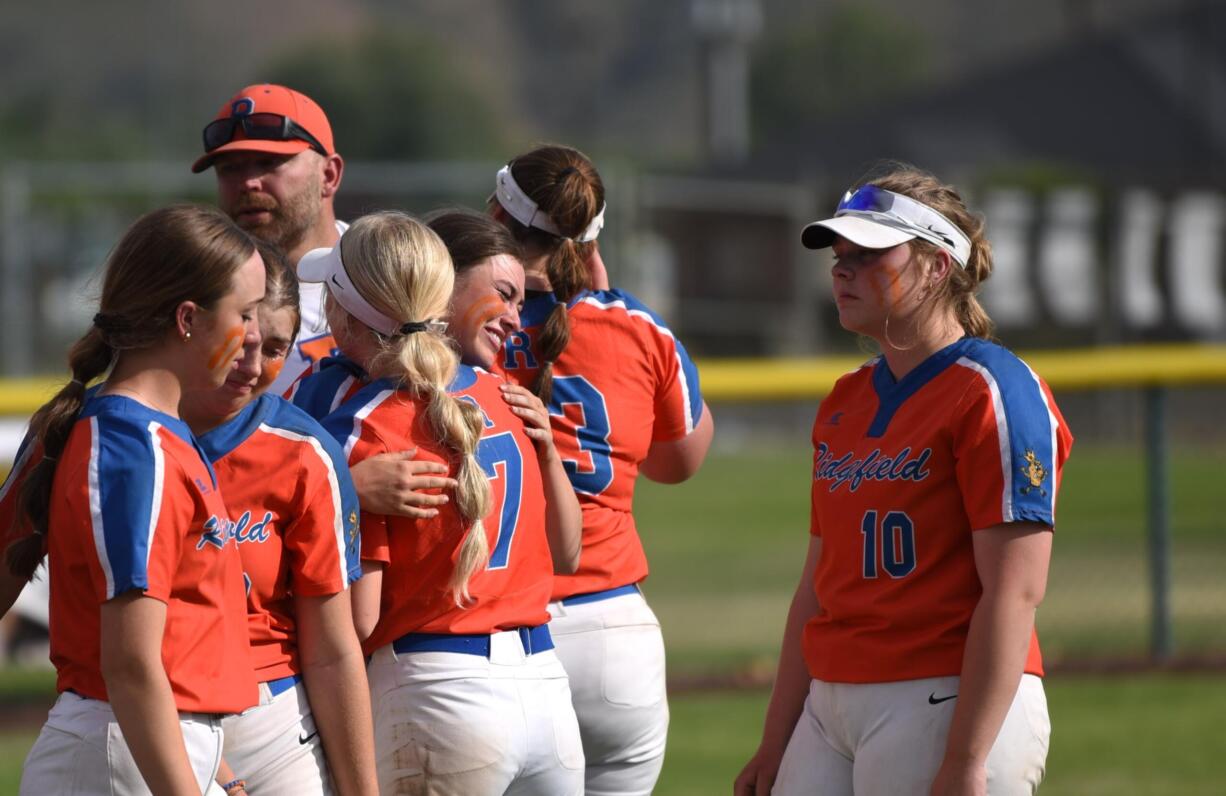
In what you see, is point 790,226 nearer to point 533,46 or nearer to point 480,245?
point 480,245

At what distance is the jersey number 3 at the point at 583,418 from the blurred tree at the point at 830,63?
186ft

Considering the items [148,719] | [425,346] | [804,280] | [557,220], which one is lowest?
[148,719]

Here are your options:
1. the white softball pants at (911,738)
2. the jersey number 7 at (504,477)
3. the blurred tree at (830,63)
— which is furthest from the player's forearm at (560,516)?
the blurred tree at (830,63)

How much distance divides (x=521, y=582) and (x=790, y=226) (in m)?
26.6

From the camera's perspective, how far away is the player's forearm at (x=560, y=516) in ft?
10.6

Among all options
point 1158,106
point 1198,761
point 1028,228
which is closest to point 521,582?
point 1198,761

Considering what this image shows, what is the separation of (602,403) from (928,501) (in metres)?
0.94

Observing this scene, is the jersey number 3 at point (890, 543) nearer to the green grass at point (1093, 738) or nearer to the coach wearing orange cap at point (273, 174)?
the coach wearing orange cap at point (273, 174)

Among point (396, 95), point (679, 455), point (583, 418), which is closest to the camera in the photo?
point (583, 418)

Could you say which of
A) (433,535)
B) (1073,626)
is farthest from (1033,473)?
(1073,626)

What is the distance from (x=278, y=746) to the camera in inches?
111

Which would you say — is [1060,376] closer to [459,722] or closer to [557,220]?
[557,220]

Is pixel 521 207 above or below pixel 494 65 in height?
below

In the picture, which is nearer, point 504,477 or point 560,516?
point 504,477
